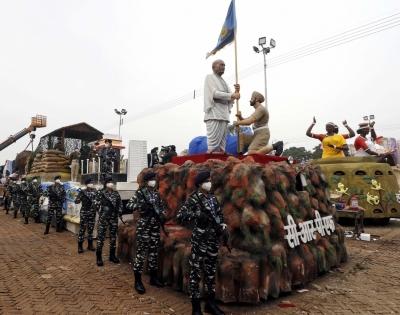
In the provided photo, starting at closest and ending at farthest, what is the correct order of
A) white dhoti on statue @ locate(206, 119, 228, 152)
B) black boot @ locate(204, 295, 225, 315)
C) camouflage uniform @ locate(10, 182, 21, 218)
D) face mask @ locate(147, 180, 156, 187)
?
black boot @ locate(204, 295, 225, 315) < face mask @ locate(147, 180, 156, 187) < white dhoti on statue @ locate(206, 119, 228, 152) < camouflage uniform @ locate(10, 182, 21, 218)

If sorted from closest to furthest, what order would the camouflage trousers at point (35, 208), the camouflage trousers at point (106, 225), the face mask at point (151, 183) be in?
the face mask at point (151, 183), the camouflage trousers at point (106, 225), the camouflage trousers at point (35, 208)

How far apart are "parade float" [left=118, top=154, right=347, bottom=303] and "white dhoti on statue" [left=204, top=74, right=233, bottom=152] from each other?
20.7 inches

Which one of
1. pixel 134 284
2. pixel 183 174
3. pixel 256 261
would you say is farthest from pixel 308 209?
pixel 134 284

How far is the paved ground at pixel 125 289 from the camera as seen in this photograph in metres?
4.96

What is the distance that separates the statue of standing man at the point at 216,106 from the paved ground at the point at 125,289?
3.40m

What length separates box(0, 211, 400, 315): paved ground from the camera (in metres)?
4.96

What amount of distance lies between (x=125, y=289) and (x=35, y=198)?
12317 mm

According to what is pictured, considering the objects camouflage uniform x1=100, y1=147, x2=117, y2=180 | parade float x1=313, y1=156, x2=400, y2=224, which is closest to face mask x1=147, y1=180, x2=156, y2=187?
camouflage uniform x1=100, y1=147, x2=117, y2=180

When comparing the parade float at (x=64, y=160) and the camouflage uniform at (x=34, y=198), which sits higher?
the parade float at (x=64, y=160)

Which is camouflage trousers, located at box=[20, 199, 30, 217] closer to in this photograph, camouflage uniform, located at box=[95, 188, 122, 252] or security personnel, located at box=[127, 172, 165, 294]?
camouflage uniform, located at box=[95, 188, 122, 252]

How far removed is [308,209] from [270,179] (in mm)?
1477

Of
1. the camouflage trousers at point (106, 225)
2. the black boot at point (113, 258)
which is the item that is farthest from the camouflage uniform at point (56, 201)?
the black boot at point (113, 258)

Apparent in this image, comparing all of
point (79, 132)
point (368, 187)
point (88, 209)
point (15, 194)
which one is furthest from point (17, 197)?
point (368, 187)

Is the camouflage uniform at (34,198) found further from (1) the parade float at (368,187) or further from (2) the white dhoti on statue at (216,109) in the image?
(1) the parade float at (368,187)
